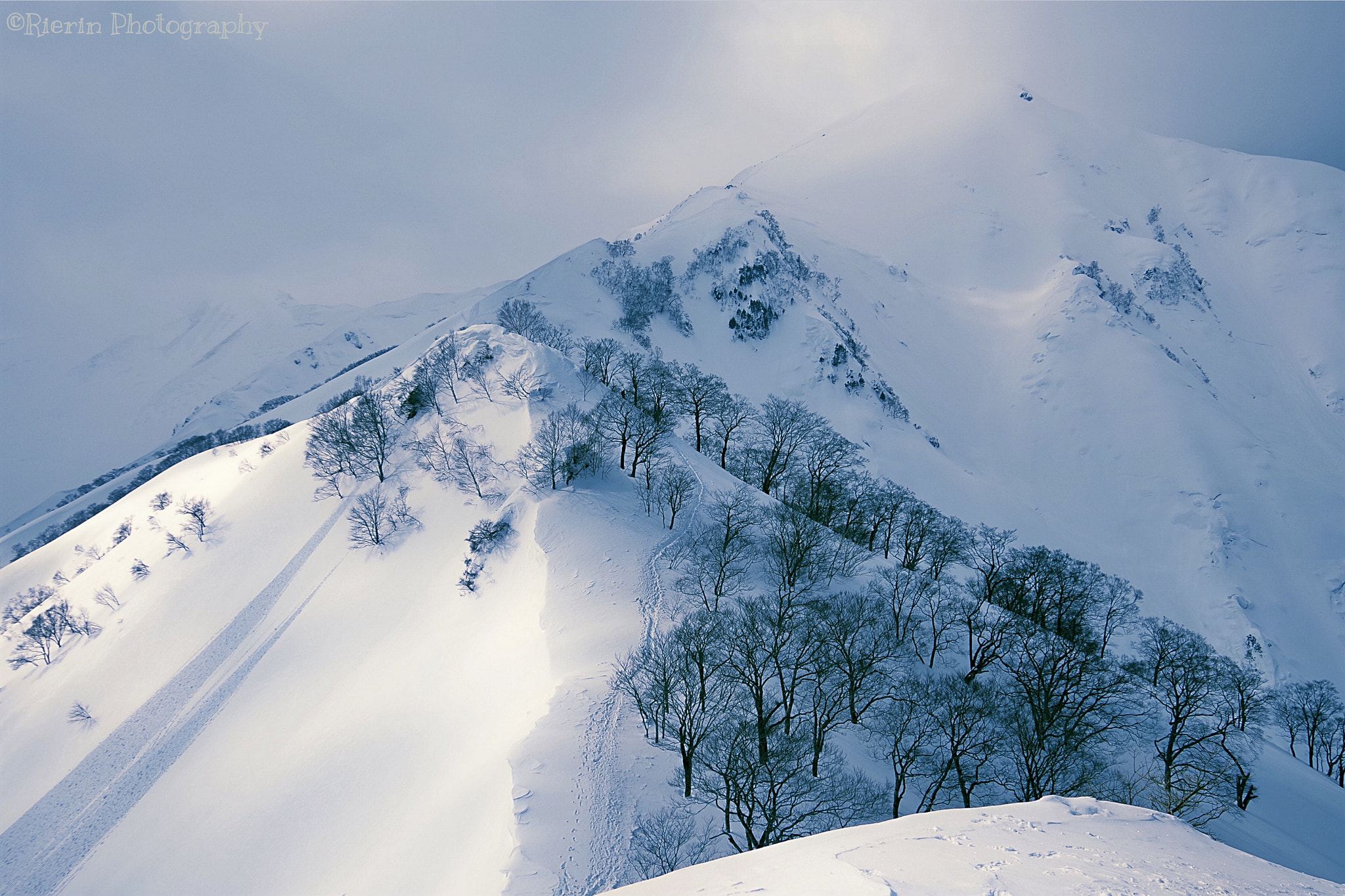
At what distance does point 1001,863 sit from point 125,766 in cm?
4266

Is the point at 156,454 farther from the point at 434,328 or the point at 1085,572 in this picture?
the point at 1085,572

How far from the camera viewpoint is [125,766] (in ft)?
95.0

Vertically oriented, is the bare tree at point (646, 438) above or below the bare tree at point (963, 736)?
above

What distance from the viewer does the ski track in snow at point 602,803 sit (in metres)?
16.1

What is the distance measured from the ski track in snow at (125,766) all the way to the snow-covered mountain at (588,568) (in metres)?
0.17

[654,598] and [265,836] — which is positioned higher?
[654,598]

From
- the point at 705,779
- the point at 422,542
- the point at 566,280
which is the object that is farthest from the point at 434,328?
the point at 705,779

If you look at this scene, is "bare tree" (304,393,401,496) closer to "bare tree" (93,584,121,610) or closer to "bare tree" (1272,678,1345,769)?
"bare tree" (93,584,121,610)

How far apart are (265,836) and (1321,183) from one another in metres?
293

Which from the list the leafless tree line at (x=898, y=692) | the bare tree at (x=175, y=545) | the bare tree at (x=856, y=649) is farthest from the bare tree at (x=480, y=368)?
the bare tree at (x=856, y=649)

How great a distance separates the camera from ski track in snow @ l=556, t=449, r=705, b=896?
16.1m

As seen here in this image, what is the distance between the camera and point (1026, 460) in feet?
329

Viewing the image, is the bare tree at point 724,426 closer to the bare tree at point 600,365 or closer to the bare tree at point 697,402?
the bare tree at point 697,402

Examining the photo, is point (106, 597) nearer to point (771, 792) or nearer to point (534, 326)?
point (771, 792)
